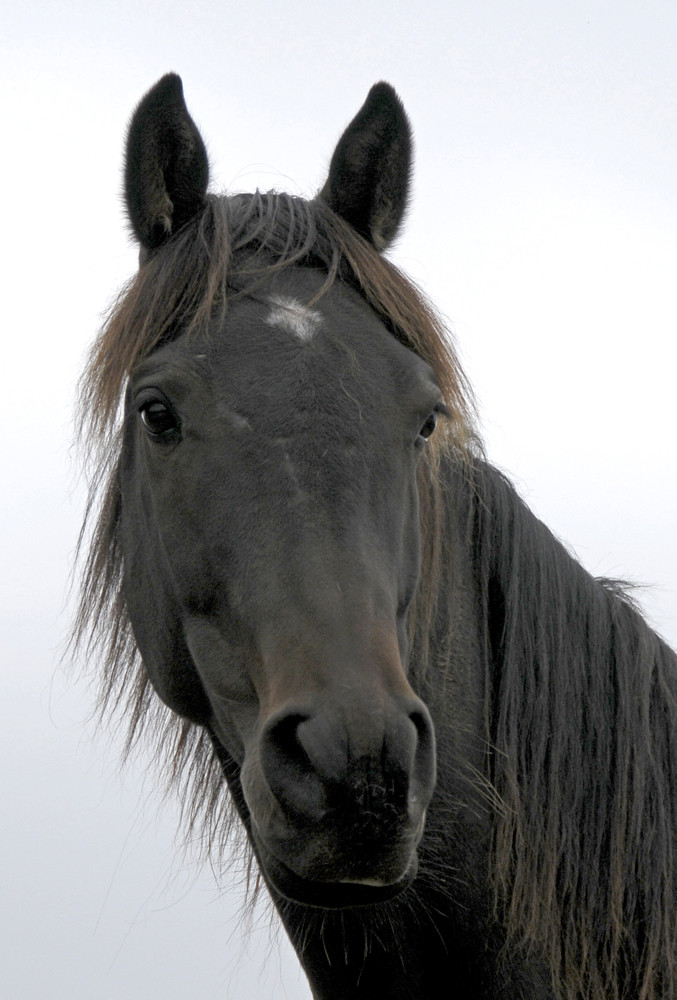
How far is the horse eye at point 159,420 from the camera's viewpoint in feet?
9.50

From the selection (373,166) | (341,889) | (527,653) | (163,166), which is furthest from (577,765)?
(163,166)

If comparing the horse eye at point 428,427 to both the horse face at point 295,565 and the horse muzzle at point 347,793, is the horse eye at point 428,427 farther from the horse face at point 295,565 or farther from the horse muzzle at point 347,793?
the horse muzzle at point 347,793

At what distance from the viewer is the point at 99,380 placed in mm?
3396

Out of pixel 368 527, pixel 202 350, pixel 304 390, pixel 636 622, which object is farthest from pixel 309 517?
pixel 636 622

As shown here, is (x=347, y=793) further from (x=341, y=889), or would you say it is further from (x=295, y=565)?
(x=295, y=565)

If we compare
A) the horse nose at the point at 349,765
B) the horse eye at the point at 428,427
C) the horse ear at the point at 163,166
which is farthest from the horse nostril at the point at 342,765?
the horse ear at the point at 163,166

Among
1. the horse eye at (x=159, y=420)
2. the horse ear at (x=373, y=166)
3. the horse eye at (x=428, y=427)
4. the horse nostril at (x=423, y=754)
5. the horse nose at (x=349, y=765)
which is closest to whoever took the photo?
the horse nose at (x=349, y=765)

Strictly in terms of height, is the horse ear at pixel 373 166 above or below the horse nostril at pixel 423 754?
above

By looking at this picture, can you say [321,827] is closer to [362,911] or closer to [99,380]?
[362,911]

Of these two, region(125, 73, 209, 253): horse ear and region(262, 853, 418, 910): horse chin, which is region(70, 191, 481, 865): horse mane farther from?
region(262, 853, 418, 910): horse chin

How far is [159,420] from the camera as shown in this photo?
2914 millimetres

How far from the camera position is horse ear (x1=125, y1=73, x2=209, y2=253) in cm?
330

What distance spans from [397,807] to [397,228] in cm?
220

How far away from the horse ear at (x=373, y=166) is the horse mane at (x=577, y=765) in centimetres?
99
